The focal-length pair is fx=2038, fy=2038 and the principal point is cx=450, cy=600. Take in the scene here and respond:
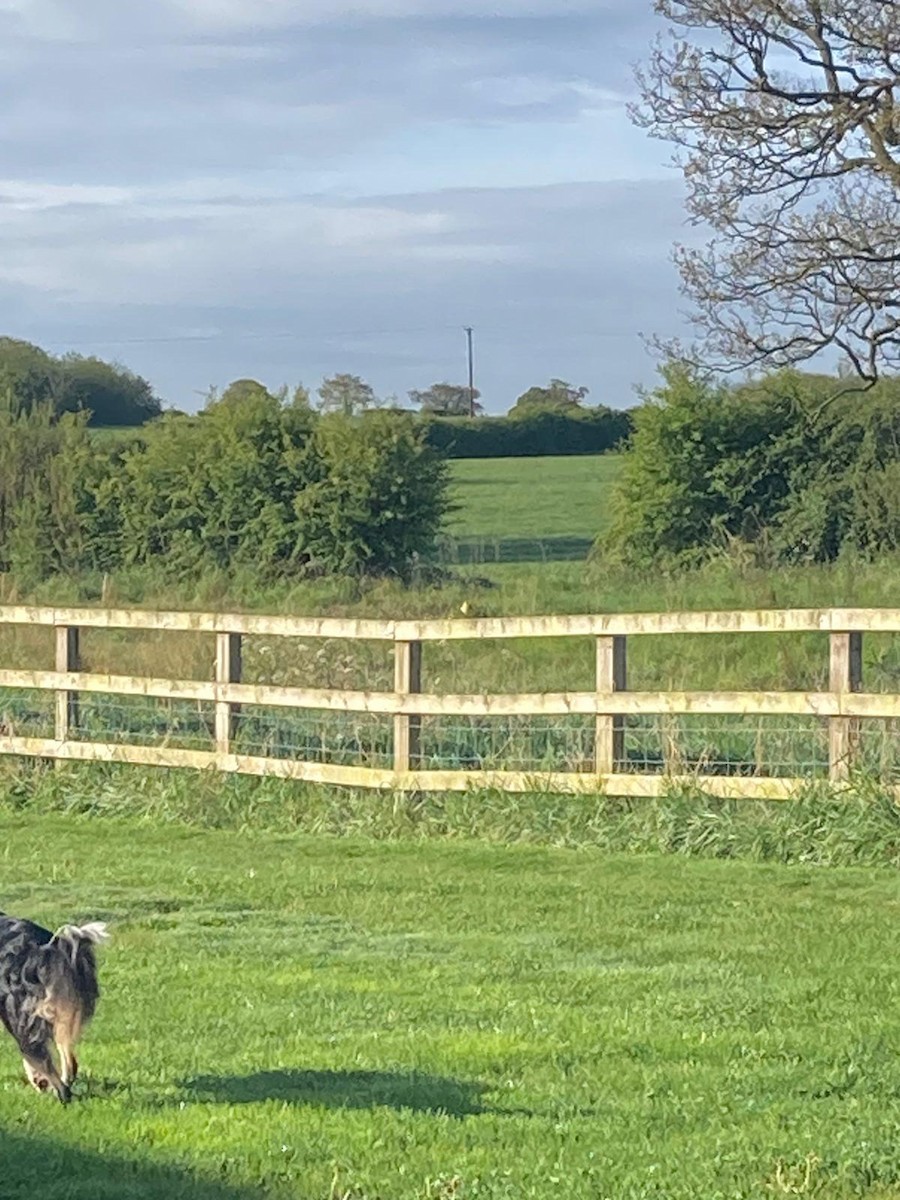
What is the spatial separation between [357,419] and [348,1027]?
22111mm

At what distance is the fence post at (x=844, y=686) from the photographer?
12.6 meters

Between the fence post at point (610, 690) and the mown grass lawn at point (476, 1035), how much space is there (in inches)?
50.7

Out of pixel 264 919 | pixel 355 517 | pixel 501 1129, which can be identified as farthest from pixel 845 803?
pixel 355 517

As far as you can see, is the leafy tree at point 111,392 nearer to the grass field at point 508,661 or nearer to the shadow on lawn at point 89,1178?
the grass field at point 508,661

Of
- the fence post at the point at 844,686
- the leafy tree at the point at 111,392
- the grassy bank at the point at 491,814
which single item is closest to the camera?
Answer: the grassy bank at the point at 491,814

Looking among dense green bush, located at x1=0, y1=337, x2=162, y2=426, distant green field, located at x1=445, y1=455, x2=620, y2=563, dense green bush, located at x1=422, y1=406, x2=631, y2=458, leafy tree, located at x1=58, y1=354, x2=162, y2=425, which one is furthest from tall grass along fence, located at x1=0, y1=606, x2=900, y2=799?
dense green bush, located at x1=422, y1=406, x2=631, y2=458

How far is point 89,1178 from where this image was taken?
5.72 m

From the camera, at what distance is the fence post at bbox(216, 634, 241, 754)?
50.4 feet

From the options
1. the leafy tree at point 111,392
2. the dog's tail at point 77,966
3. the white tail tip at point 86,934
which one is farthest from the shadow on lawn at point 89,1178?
the leafy tree at point 111,392

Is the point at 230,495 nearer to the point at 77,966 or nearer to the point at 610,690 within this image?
the point at 610,690

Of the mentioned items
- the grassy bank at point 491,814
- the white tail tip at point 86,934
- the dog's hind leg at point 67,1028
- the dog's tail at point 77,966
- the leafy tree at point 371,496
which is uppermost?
the leafy tree at point 371,496

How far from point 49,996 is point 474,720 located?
9.30 m

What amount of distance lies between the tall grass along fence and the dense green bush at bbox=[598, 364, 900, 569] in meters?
14.9

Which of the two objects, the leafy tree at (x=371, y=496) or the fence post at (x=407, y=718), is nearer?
the fence post at (x=407, y=718)
